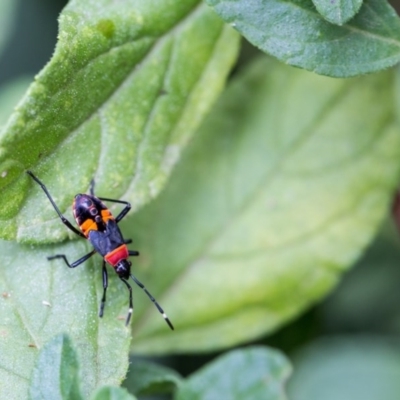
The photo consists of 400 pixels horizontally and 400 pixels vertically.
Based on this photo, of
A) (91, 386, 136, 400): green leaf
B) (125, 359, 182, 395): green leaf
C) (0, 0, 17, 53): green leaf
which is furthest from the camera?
(0, 0, 17, 53): green leaf

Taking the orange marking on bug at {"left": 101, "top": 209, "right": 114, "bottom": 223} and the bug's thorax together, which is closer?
the bug's thorax

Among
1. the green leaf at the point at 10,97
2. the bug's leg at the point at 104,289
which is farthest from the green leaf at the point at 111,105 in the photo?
the green leaf at the point at 10,97

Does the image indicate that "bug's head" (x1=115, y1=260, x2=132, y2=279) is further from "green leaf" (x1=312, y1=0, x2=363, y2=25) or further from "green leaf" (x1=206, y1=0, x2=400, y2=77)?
"green leaf" (x1=312, y1=0, x2=363, y2=25)

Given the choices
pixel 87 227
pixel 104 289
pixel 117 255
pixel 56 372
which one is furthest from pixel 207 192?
pixel 56 372

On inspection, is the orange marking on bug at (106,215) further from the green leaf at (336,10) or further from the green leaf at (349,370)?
the green leaf at (349,370)

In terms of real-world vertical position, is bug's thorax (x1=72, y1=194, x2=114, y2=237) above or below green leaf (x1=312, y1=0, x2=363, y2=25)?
below

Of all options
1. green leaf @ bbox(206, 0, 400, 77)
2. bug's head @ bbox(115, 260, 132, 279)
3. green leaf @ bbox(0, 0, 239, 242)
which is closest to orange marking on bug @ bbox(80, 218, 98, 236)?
green leaf @ bbox(0, 0, 239, 242)

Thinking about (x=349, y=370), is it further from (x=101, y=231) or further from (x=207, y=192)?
(x=101, y=231)

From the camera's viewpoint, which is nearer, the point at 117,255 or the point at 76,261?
the point at 76,261

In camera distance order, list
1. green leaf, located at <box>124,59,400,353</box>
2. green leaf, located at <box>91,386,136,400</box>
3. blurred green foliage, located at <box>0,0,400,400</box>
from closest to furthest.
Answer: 1. green leaf, located at <box>91,386,136,400</box>
2. blurred green foliage, located at <box>0,0,400,400</box>
3. green leaf, located at <box>124,59,400,353</box>
